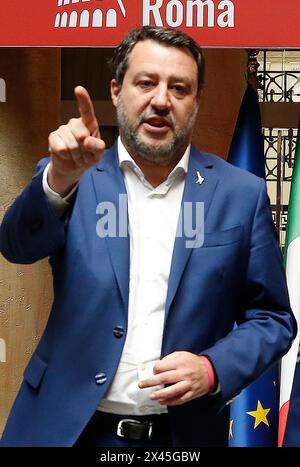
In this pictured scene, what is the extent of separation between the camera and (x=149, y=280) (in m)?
1.82

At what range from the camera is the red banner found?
2.23 m

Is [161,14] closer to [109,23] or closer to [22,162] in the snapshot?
[109,23]

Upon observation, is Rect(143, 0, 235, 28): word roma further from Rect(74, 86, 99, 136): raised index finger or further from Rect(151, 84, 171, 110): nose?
Rect(74, 86, 99, 136): raised index finger

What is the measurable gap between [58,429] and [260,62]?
194 cm

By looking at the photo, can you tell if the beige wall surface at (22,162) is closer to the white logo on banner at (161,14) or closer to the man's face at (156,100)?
the white logo on banner at (161,14)

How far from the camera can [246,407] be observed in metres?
3.15

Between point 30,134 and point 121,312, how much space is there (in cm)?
147

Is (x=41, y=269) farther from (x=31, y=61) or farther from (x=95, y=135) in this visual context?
(x=95, y=135)

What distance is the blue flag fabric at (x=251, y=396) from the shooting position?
10.3 ft

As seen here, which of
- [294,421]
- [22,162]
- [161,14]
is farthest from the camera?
[22,162]

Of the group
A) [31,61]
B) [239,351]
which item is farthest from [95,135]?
[31,61]

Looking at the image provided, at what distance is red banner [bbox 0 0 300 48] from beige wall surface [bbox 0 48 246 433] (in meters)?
0.78

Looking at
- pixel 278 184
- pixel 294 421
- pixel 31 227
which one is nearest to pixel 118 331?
pixel 31 227

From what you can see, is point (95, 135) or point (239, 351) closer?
point (95, 135)
